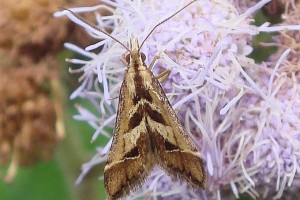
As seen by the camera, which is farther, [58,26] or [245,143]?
[58,26]

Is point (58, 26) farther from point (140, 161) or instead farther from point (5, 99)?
point (140, 161)

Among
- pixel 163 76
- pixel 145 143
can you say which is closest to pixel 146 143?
pixel 145 143

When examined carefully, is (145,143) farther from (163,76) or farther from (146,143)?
(163,76)

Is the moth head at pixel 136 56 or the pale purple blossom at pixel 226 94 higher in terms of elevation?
the moth head at pixel 136 56

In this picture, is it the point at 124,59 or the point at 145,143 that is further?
the point at 124,59

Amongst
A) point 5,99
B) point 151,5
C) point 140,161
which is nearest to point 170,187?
point 140,161

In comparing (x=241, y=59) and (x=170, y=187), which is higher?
(x=241, y=59)

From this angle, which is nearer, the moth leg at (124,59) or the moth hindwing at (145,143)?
the moth hindwing at (145,143)
